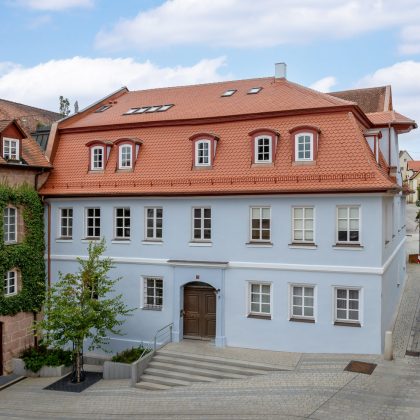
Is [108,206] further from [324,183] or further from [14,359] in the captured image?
[324,183]

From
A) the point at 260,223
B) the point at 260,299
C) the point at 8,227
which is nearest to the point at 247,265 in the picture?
the point at 260,299

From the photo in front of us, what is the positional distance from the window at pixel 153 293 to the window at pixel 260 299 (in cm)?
420

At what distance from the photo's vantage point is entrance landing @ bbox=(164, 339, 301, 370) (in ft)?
61.5

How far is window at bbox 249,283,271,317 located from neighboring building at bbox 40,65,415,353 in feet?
0.20

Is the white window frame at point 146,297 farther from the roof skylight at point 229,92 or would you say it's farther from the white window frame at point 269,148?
the roof skylight at point 229,92

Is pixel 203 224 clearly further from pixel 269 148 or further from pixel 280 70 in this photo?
pixel 280 70

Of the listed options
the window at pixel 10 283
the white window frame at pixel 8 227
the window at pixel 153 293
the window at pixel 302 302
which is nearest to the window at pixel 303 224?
the window at pixel 302 302

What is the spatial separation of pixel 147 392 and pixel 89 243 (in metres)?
7.70

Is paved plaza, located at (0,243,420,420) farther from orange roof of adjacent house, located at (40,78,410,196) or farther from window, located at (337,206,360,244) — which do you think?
orange roof of adjacent house, located at (40,78,410,196)

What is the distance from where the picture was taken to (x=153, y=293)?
22281 millimetres

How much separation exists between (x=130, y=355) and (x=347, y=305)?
9099 mm

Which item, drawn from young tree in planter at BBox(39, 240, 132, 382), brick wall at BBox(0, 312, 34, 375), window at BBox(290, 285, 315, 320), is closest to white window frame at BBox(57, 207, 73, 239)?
young tree in planter at BBox(39, 240, 132, 382)

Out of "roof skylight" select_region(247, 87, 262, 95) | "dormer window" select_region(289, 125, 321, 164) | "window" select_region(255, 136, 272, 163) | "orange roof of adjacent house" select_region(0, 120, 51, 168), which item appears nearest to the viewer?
"dormer window" select_region(289, 125, 321, 164)

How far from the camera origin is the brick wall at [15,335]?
855 inches
